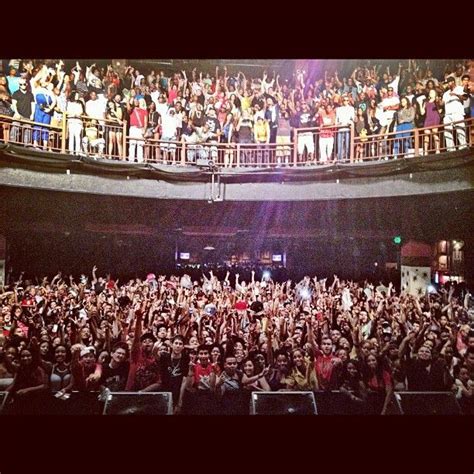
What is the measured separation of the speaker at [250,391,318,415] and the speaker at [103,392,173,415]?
83 centimetres

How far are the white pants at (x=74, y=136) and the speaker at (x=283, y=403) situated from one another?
3002 mm

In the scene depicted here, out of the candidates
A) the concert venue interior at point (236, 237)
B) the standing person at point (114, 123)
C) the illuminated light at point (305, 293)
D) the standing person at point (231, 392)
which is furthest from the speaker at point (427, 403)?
the standing person at point (114, 123)

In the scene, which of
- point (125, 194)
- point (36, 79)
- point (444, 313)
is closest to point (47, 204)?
point (125, 194)

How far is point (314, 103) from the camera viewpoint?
19.4ft

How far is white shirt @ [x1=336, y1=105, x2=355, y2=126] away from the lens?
5969mm

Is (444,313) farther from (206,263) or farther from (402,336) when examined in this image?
(206,263)

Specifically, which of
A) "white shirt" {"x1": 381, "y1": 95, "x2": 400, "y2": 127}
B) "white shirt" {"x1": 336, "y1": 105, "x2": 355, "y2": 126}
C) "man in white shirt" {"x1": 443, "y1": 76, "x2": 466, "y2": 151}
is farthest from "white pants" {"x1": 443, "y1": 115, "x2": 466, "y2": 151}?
"white shirt" {"x1": 336, "y1": 105, "x2": 355, "y2": 126}

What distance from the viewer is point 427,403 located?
5629mm

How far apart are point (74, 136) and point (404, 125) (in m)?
3.33

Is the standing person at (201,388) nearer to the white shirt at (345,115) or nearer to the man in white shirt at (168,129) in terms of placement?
the man in white shirt at (168,129)

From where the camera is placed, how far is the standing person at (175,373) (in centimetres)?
559

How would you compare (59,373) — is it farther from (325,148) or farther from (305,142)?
(325,148)

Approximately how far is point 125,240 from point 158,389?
1.51 metres

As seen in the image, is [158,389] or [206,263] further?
[206,263]
